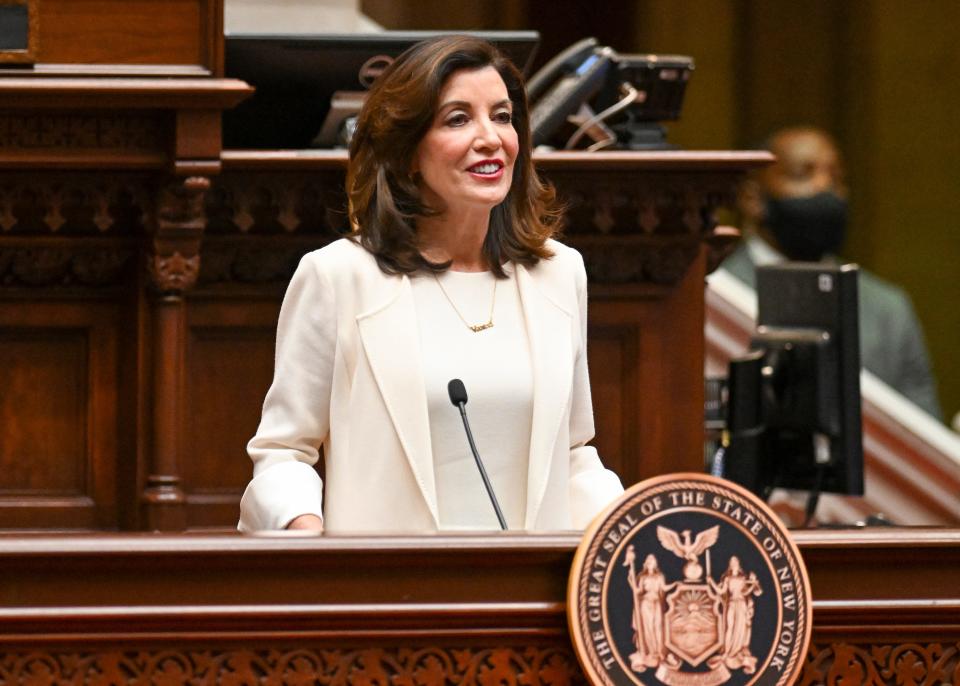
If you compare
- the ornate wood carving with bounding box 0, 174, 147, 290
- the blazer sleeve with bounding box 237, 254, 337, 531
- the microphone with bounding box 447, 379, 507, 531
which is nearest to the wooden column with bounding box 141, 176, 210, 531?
the ornate wood carving with bounding box 0, 174, 147, 290

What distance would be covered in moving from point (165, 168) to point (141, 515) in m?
0.65

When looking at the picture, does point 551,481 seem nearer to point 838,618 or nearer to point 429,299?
point 429,299

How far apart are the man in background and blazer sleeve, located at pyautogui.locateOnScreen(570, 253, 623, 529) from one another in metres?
4.28

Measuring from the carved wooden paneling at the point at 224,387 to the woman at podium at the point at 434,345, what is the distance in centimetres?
127

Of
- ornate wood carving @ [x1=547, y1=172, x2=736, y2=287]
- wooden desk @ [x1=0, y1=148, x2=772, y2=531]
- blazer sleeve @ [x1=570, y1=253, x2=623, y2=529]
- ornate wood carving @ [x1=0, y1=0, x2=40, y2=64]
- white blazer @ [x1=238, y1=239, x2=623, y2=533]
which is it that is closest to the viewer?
white blazer @ [x1=238, y1=239, x2=623, y2=533]

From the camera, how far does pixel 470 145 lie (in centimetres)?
265

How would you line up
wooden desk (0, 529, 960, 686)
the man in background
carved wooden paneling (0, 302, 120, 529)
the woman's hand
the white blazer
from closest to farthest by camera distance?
wooden desk (0, 529, 960, 686) → the woman's hand → the white blazer → carved wooden paneling (0, 302, 120, 529) → the man in background

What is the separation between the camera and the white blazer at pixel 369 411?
2.55m

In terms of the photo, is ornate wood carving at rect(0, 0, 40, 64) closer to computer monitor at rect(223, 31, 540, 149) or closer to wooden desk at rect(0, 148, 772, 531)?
wooden desk at rect(0, 148, 772, 531)

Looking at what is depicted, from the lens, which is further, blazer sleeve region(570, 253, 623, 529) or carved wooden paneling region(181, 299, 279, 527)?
carved wooden paneling region(181, 299, 279, 527)

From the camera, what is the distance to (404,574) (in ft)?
6.68

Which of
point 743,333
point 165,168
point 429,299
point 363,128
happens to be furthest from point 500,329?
point 743,333

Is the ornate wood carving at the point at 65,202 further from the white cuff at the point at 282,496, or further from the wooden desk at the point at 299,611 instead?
the wooden desk at the point at 299,611

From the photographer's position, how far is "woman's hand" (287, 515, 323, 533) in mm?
2453
